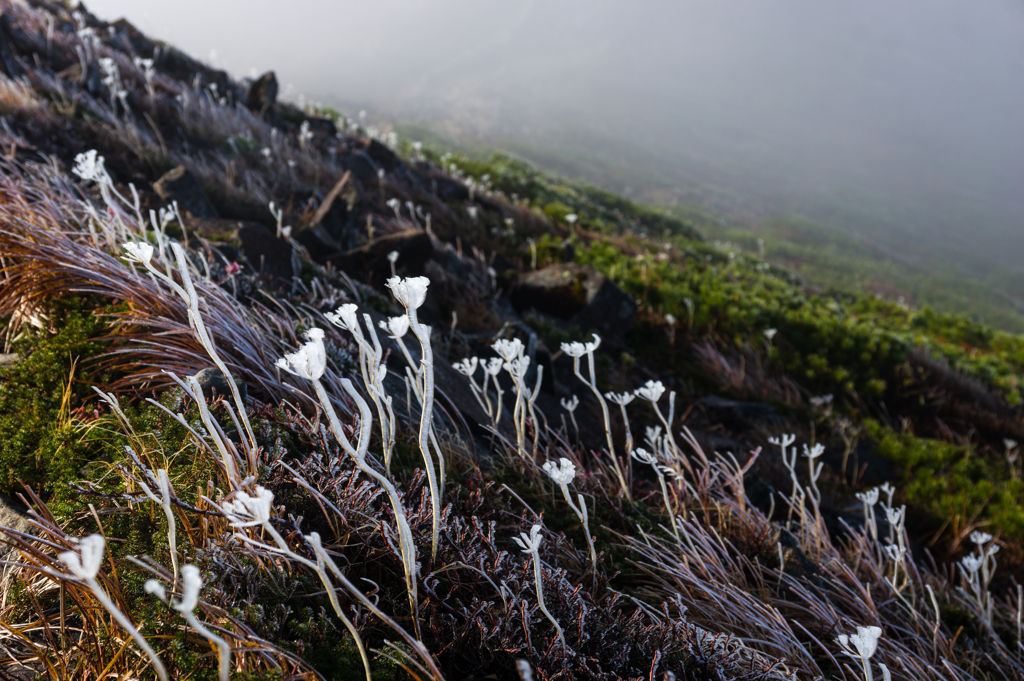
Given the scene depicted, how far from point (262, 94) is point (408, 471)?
10.2 m

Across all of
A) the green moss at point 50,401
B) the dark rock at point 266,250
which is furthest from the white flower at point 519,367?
the dark rock at point 266,250

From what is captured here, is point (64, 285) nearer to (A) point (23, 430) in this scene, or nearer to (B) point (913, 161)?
(A) point (23, 430)

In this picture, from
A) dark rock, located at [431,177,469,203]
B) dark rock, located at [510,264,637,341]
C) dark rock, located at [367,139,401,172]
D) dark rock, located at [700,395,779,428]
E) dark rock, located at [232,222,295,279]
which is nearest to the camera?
dark rock, located at [232,222,295,279]

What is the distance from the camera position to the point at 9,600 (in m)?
1.41

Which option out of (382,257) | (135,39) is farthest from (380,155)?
(135,39)

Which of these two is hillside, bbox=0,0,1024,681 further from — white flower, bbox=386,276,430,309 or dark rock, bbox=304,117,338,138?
dark rock, bbox=304,117,338,138

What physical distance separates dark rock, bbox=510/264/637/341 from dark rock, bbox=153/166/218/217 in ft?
10.4

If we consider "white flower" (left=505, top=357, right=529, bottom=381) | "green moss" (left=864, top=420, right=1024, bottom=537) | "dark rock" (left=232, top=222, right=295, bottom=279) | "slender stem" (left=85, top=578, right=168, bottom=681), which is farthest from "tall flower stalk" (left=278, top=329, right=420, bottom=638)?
"green moss" (left=864, top=420, right=1024, bottom=537)

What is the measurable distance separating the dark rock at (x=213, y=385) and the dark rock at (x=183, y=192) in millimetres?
3010

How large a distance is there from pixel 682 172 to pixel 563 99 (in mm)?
58786

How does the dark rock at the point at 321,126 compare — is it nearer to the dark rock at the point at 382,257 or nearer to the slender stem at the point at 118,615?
the dark rock at the point at 382,257

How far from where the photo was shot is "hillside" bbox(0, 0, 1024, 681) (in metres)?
1.27

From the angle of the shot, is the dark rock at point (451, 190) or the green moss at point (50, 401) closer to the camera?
the green moss at point (50, 401)

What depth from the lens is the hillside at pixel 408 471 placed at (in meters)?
1.27
